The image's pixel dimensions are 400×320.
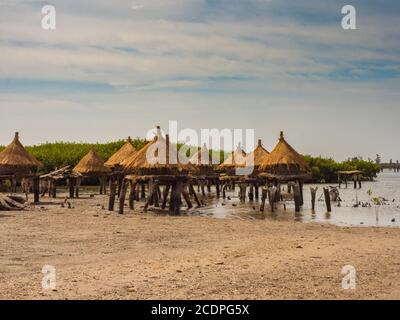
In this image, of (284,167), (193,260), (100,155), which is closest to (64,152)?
(100,155)

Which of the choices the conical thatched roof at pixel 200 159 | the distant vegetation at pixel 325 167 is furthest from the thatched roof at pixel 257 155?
the distant vegetation at pixel 325 167

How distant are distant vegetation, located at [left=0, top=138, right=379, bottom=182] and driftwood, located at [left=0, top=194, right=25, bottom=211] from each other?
31.1m

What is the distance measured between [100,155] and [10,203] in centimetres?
4147

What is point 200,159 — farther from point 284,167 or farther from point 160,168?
point 160,168

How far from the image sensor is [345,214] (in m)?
27.1

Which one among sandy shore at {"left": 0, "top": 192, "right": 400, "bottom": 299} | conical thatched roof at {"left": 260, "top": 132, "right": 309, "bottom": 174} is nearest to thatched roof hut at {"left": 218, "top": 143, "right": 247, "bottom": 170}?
conical thatched roof at {"left": 260, "top": 132, "right": 309, "bottom": 174}

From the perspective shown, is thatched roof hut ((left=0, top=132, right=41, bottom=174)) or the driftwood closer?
the driftwood

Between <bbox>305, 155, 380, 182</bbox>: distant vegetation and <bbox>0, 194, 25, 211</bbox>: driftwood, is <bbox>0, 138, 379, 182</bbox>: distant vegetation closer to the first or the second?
<bbox>305, 155, 380, 182</bbox>: distant vegetation

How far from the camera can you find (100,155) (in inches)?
2581

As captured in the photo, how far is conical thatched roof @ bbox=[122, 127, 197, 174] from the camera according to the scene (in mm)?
24391

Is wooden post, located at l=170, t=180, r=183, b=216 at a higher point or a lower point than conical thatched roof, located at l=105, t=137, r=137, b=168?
lower

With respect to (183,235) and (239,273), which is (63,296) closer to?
(239,273)
